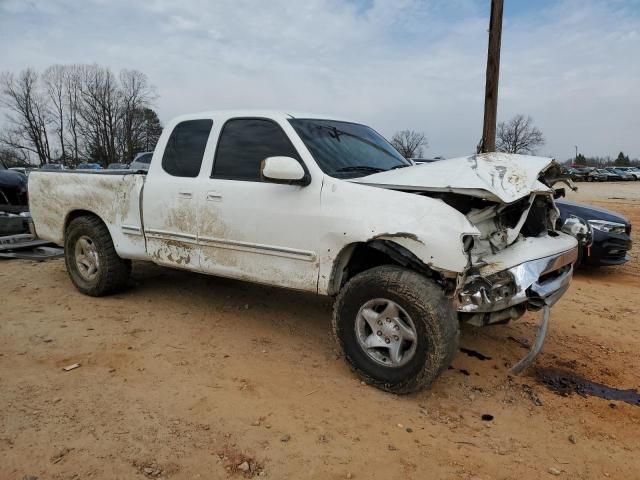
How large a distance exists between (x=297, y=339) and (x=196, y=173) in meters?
1.71

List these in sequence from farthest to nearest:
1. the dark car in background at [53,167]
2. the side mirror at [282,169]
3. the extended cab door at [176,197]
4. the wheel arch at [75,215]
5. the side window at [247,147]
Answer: the dark car in background at [53,167] < the wheel arch at [75,215] < the extended cab door at [176,197] < the side window at [247,147] < the side mirror at [282,169]

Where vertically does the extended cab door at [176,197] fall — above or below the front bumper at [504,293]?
above

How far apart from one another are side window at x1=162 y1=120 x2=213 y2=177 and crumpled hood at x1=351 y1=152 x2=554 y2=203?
1.58 m

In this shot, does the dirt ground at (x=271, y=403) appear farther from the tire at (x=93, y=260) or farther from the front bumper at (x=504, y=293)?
the front bumper at (x=504, y=293)

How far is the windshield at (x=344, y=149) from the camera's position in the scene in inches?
144

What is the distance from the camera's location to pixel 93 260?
5004mm

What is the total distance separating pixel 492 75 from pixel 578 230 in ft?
22.7

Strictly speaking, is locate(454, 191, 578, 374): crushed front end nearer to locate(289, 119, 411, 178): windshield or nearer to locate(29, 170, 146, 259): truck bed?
locate(289, 119, 411, 178): windshield

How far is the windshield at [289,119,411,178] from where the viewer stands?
367 cm

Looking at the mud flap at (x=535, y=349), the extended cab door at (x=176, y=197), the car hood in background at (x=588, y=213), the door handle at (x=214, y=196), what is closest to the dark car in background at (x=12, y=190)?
the extended cab door at (x=176, y=197)

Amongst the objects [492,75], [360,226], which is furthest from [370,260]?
[492,75]

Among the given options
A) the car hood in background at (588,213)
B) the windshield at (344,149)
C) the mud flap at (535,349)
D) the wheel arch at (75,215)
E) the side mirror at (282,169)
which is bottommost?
the mud flap at (535,349)

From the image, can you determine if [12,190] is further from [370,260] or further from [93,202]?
[370,260]

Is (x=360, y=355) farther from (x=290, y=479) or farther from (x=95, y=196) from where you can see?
(x=95, y=196)
